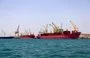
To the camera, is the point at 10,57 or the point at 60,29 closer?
the point at 10,57

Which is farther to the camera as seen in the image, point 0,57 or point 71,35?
point 71,35

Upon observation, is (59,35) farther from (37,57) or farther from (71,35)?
(37,57)

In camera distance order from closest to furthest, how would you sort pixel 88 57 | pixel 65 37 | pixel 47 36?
pixel 88 57 < pixel 65 37 < pixel 47 36

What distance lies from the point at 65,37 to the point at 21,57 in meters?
141

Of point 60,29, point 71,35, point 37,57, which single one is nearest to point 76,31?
point 71,35

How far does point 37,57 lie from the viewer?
32594mm

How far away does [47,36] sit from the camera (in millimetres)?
187625

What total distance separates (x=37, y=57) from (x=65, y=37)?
141 meters

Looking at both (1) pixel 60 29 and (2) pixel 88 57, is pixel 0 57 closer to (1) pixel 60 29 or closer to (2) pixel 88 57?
(2) pixel 88 57

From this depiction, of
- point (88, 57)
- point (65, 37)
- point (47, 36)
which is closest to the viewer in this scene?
point (88, 57)

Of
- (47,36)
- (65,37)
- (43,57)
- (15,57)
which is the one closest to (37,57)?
(43,57)

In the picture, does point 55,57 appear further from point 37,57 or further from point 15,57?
point 15,57

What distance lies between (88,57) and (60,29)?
6579 inches

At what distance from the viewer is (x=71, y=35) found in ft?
570
